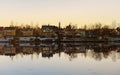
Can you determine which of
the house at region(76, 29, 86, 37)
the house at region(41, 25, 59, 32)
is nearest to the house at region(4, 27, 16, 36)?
the house at region(41, 25, 59, 32)

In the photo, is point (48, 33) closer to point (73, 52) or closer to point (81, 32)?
point (81, 32)

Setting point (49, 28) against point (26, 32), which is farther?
point (49, 28)

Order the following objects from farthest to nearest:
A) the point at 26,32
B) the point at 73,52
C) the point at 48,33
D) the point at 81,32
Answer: the point at 48,33 < the point at 26,32 < the point at 81,32 < the point at 73,52

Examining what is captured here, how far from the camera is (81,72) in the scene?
11305 mm

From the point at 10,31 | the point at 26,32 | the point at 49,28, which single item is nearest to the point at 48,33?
the point at 49,28

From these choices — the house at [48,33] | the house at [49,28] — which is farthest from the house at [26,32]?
the house at [49,28]

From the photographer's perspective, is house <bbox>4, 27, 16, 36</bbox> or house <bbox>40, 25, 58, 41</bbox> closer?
house <bbox>40, 25, 58, 41</bbox>

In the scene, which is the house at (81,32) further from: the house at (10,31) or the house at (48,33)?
the house at (10,31)

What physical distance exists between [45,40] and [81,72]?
30.5m

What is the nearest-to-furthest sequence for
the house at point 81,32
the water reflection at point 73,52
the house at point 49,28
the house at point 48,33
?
the water reflection at point 73,52 → the house at point 48,33 → the house at point 81,32 → the house at point 49,28

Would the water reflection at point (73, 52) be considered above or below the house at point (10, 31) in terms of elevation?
below

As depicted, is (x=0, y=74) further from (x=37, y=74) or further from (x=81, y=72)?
(x=81, y=72)

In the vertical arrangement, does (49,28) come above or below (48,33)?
above

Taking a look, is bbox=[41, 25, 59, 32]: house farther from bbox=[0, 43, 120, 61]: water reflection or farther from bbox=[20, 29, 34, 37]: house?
bbox=[0, 43, 120, 61]: water reflection
